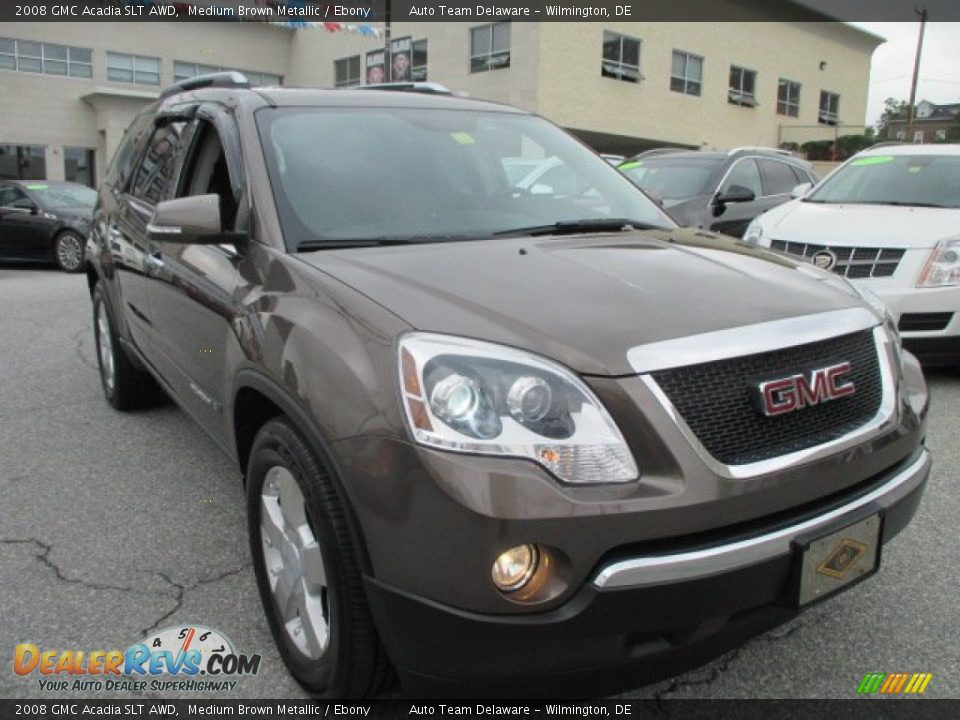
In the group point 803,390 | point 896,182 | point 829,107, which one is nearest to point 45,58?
point 896,182

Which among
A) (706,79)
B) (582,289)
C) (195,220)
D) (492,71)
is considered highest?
(706,79)

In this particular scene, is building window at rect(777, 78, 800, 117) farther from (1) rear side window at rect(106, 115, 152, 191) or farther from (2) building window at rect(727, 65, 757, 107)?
(1) rear side window at rect(106, 115, 152, 191)

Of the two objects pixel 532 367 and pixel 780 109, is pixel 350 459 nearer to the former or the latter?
pixel 532 367

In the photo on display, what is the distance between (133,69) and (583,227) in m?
37.5

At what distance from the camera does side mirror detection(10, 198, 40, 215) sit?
12.9 m

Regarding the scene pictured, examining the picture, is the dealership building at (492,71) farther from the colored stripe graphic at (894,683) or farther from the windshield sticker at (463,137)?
the colored stripe graphic at (894,683)

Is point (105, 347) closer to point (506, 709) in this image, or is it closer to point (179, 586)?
point (179, 586)

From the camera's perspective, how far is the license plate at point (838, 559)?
1.93 meters

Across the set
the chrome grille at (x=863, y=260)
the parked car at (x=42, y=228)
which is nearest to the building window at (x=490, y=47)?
the parked car at (x=42, y=228)

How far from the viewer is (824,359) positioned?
6.99 ft

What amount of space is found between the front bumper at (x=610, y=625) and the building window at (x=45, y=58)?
38.2m

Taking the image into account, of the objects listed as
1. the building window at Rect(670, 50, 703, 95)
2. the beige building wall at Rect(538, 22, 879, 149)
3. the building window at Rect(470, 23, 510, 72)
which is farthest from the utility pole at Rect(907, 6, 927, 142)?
the building window at Rect(470, 23, 510, 72)

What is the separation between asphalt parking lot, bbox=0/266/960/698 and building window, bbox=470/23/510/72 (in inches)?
1026

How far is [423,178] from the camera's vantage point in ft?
9.84
